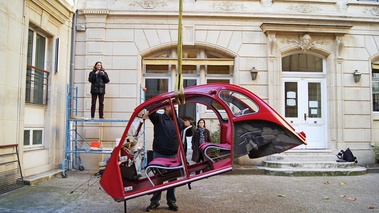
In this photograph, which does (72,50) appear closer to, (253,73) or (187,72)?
(187,72)

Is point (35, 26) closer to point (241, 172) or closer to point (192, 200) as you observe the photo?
point (192, 200)

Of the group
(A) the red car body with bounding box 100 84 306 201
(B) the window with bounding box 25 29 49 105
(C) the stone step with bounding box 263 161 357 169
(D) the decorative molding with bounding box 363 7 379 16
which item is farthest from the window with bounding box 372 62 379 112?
(B) the window with bounding box 25 29 49 105

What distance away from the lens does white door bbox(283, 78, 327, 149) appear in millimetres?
11688

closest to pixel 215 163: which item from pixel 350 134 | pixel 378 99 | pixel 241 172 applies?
pixel 241 172

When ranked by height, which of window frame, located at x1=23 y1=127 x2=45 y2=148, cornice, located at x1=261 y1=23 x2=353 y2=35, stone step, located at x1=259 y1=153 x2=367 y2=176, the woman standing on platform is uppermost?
cornice, located at x1=261 y1=23 x2=353 y2=35

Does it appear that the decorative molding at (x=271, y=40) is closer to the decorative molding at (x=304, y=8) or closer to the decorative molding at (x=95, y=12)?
the decorative molding at (x=304, y=8)

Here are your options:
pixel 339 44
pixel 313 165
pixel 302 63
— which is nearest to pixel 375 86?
pixel 339 44

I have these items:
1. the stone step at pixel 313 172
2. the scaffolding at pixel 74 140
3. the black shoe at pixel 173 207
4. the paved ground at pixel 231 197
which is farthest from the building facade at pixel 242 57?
the black shoe at pixel 173 207

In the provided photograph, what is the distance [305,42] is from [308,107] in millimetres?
2234

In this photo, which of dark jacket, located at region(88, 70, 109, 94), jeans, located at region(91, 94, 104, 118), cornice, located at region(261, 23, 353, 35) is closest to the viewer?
dark jacket, located at region(88, 70, 109, 94)

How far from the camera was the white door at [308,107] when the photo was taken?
38.3 ft

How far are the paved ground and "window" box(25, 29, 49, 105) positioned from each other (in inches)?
92.0

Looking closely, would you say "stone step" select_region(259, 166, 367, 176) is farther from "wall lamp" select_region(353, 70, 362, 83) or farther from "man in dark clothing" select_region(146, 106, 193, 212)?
"man in dark clothing" select_region(146, 106, 193, 212)

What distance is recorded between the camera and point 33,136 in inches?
369
